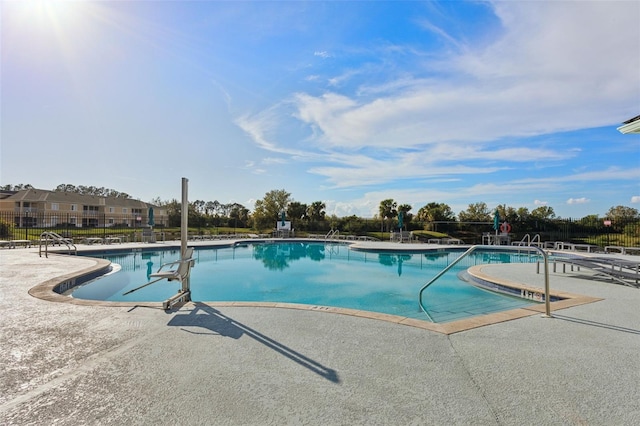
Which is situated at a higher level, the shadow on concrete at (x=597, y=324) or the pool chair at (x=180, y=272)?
the pool chair at (x=180, y=272)

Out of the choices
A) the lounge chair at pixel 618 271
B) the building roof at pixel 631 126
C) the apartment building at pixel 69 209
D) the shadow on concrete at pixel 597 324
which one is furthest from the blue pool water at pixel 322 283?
the apartment building at pixel 69 209

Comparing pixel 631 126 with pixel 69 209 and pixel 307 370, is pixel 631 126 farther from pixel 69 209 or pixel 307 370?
pixel 69 209

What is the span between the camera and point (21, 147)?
14594 mm

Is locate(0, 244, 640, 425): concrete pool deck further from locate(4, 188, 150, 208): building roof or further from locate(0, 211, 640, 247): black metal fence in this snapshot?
locate(4, 188, 150, 208): building roof

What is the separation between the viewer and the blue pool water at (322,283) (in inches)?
264

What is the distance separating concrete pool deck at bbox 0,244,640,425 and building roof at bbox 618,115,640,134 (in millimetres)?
4062

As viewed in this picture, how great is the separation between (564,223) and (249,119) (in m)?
19.9

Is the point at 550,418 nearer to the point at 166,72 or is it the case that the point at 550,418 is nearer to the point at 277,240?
the point at 166,72

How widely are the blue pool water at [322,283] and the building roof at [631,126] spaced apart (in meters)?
3.86

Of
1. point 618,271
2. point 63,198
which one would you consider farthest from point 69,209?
point 618,271

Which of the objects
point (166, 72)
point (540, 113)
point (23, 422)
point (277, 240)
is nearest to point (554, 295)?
point (23, 422)

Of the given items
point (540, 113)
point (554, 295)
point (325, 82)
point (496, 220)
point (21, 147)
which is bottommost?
point (554, 295)

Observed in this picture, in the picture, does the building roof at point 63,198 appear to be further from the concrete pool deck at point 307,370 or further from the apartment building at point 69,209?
the concrete pool deck at point 307,370

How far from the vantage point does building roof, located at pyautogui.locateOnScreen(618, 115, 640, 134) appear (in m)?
6.27
